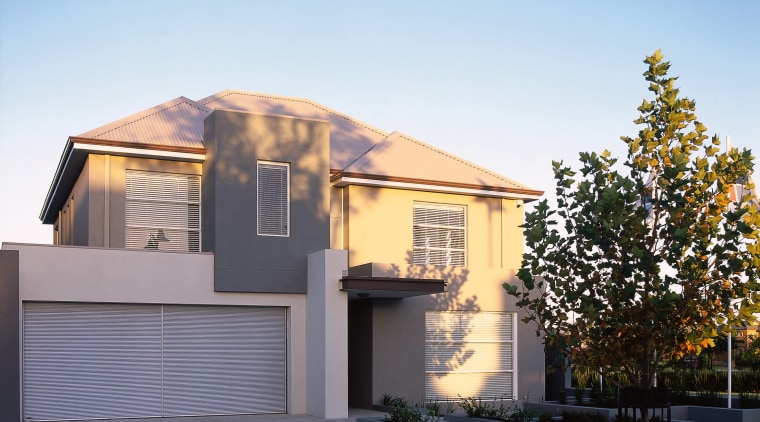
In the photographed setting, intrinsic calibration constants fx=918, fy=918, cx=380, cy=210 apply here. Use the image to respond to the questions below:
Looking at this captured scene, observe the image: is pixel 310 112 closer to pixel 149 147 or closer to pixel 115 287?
pixel 149 147

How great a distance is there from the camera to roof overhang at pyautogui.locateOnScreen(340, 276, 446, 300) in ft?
67.6

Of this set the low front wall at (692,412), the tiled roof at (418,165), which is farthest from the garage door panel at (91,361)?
the low front wall at (692,412)

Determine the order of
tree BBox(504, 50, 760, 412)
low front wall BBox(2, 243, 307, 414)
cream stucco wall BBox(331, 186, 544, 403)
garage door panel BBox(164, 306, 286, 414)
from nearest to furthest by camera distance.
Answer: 1. tree BBox(504, 50, 760, 412)
2. low front wall BBox(2, 243, 307, 414)
3. garage door panel BBox(164, 306, 286, 414)
4. cream stucco wall BBox(331, 186, 544, 403)

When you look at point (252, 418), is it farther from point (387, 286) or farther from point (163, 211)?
point (163, 211)

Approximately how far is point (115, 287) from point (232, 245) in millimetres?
Answer: 2770

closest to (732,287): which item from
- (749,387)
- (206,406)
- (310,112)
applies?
(206,406)

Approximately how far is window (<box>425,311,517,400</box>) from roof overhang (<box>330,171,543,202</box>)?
3.40 m

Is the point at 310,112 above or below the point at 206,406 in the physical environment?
above

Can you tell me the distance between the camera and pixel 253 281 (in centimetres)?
2127

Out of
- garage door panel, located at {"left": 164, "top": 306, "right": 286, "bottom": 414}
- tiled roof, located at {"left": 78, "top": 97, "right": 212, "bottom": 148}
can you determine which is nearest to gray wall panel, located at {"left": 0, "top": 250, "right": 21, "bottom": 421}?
garage door panel, located at {"left": 164, "top": 306, "right": 286, "bottom": 414}

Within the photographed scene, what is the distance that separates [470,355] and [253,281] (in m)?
6.95

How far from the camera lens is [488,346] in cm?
2528

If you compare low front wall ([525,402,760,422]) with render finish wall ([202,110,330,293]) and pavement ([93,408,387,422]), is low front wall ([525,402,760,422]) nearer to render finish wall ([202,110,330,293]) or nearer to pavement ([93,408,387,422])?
pavement ([93,408,387,422])

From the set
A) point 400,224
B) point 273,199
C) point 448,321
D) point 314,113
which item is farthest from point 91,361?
point 314,113
